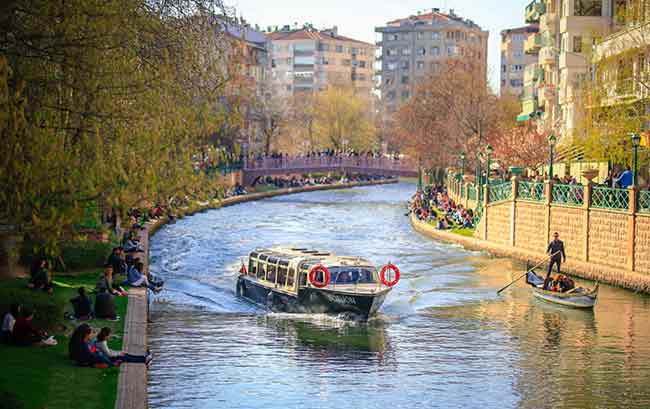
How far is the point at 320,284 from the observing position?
36.1 m

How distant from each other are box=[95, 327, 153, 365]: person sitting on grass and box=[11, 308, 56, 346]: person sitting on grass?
50.2 inches

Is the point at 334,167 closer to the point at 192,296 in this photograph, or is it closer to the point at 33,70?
the point at 192,296

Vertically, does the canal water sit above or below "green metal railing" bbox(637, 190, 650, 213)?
below

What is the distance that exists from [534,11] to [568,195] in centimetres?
4372

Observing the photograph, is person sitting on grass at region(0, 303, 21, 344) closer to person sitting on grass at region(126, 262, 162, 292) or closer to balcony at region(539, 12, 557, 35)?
person sitting on grass at region(126, 262, 162, 292)

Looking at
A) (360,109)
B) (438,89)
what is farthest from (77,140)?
(360,109)

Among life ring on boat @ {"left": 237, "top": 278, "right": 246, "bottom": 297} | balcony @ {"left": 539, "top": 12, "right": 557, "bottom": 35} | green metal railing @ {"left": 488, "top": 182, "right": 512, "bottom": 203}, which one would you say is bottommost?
life ring on boat @ {"left": 237, "top": 278, "right": 246, "bottom": 297}

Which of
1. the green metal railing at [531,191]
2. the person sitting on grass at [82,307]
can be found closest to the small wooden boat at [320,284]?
the person sitting on grass at [82,307]

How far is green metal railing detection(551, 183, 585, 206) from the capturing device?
4850 centimetres

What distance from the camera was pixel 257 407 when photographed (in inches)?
985

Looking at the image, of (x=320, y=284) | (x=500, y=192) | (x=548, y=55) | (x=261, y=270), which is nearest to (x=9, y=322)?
(x=320, y=284)

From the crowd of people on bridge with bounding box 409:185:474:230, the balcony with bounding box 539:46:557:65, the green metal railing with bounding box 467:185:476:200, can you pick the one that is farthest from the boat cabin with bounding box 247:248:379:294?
the balcony with bounding box 539:46:557:65

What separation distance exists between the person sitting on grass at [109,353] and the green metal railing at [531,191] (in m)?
31.6

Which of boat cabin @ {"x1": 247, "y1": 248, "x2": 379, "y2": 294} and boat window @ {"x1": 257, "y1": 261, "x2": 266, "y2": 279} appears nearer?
boat cabin @ {"x1": 247, "y1": 248, "x2": 379, "y2": 294}
